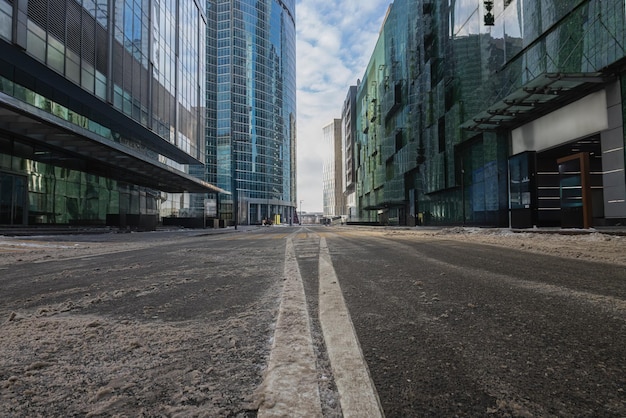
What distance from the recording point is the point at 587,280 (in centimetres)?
373

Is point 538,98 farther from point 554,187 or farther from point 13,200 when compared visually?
point 13,200

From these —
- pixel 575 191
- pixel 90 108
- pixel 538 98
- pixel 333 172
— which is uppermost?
pixel 333 172

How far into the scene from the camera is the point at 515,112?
19.5 m

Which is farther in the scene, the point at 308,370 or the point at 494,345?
the point at 494,345

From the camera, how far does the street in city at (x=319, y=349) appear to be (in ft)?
3.96

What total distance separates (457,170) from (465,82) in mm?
7444

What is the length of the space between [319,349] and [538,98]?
20.7m

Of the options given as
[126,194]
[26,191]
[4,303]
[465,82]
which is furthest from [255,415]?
[126,194]

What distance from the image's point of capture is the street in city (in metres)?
1.21

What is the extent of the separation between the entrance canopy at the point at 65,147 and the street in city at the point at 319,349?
16.0 m

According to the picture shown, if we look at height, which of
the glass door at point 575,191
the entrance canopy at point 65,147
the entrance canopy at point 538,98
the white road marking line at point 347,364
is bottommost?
the white road marking line at point 347,364

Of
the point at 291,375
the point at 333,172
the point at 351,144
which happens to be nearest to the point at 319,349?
the point at 291,375

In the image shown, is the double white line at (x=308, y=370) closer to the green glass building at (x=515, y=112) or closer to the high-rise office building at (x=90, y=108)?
the green glass building at (x=515, y=112)

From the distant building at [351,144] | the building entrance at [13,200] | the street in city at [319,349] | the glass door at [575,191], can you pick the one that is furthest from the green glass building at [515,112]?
the distant building at [351,144]
